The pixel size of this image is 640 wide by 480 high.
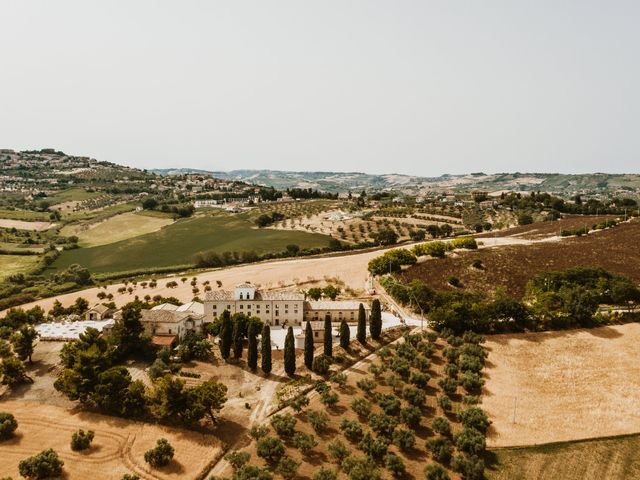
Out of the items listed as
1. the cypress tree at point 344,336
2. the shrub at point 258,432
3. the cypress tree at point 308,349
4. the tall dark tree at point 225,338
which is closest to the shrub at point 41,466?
the shrub at point 258,432

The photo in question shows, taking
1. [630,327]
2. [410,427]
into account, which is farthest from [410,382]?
[630,327]

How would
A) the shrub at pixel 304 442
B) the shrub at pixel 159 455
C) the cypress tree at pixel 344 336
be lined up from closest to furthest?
the shrub at pixel 159 455
the shrub at pixel 304 442
the cypress tree at pixel 344 336

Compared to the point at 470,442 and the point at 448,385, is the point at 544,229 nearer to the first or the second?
Answer: the point at 448,385

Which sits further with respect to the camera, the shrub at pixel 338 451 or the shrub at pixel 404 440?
the shrub at pixel 404 440

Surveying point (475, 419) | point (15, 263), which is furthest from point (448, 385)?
point (15, 263)

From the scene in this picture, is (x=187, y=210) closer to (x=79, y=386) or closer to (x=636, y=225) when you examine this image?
(x=79, y=386)

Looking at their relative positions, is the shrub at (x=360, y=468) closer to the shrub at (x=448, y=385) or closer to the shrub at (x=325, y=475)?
the shrub at (x=325, y=475)

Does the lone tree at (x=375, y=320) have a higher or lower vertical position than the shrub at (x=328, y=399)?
higher
